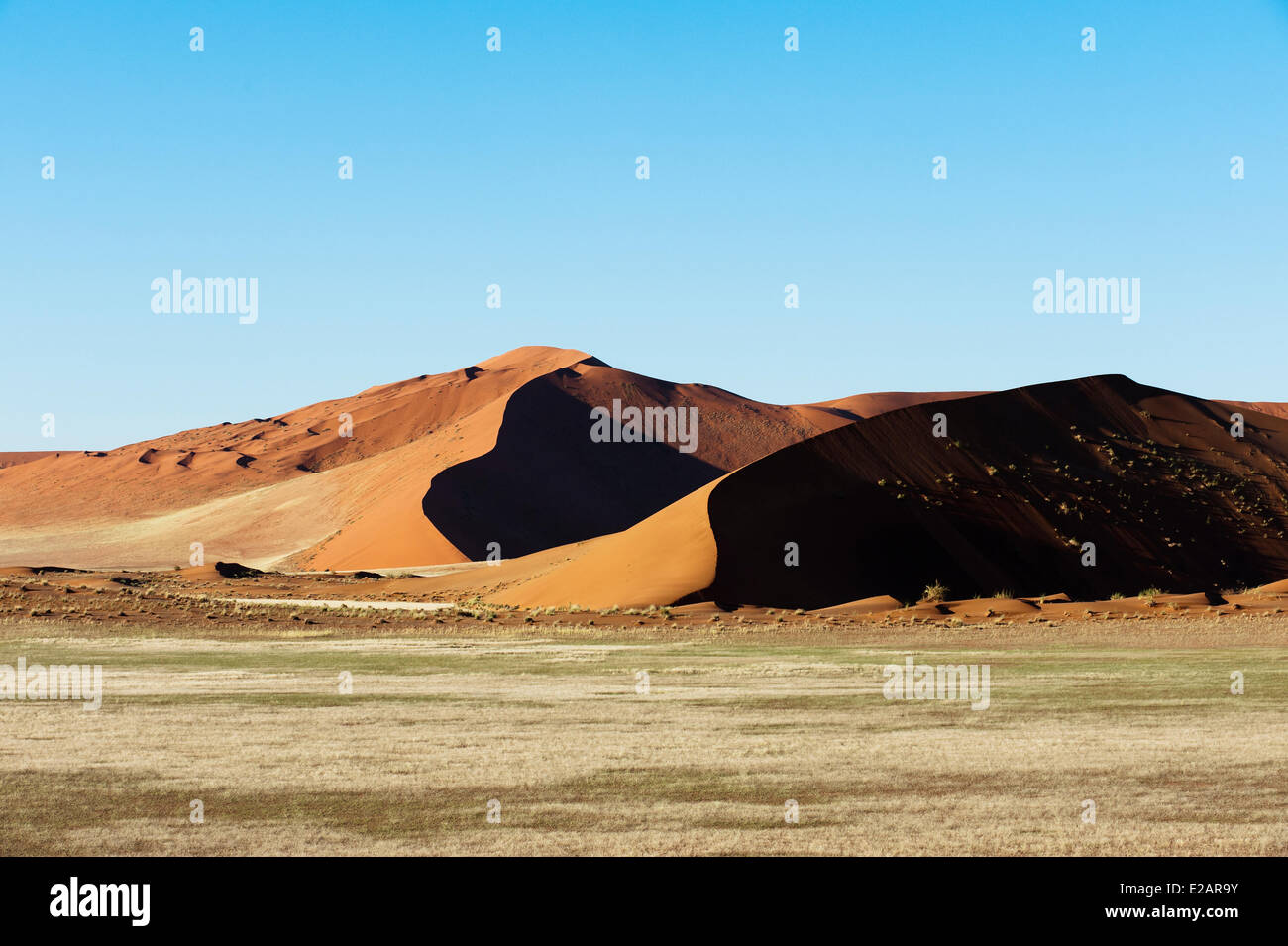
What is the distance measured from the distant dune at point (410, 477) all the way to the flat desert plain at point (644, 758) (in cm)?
8236

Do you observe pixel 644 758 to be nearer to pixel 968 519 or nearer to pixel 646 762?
pixel 646 762

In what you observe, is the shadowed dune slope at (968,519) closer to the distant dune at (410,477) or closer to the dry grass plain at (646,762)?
the dry grass plain at (646,762)

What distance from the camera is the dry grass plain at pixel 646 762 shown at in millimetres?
10820

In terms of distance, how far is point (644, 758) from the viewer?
598 inches

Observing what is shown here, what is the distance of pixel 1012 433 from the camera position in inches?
2960

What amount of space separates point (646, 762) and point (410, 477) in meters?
123

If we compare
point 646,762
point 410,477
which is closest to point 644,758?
point 646,762

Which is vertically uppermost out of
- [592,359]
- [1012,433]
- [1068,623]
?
[592,359]

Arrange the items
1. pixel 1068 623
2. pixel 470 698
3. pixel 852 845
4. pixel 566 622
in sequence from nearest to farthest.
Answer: pixel 852 845
pixel 470 698
pixel 1068 623
pixel 566 622

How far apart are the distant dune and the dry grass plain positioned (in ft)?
280

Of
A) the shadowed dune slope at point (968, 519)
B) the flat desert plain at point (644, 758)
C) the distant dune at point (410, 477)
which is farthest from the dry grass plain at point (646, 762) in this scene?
the distant dune at point (410, 477)
